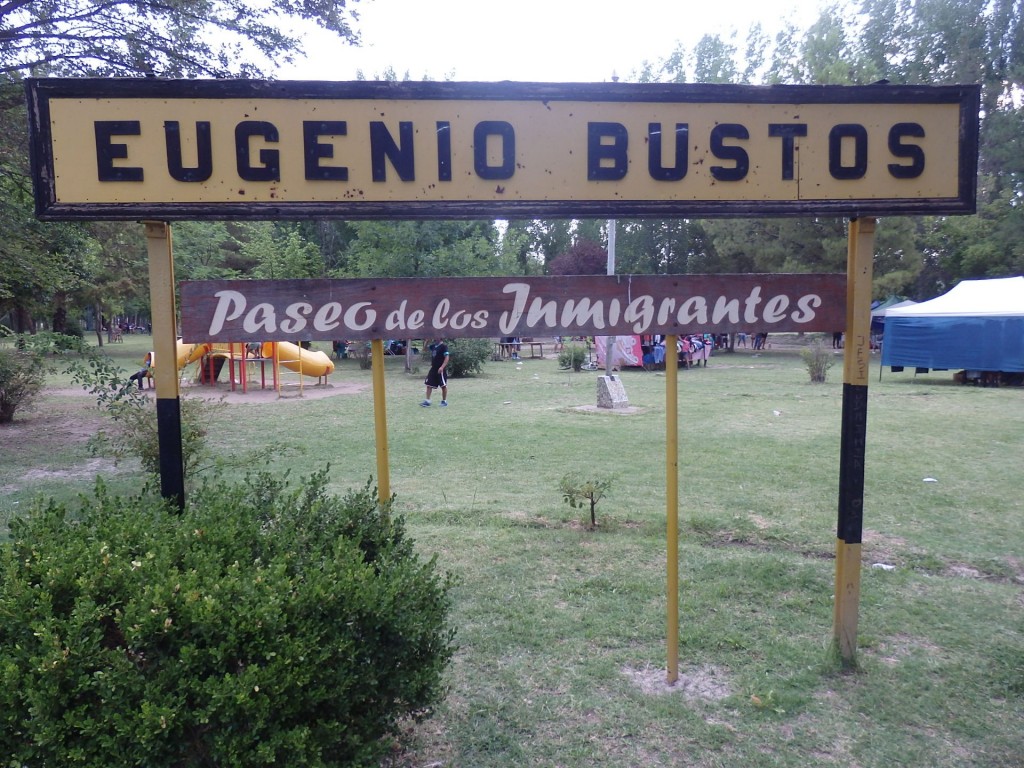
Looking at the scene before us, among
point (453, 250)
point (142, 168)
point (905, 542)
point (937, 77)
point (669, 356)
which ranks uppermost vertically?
point (937, 77)

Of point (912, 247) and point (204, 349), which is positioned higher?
point (912, 247)

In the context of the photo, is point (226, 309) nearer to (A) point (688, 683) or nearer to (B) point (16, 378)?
(A) point (688, 683)

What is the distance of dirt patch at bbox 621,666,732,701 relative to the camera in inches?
138

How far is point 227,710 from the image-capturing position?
2.03 metres

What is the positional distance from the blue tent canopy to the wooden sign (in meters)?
19.0

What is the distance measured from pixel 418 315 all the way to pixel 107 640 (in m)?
1.74

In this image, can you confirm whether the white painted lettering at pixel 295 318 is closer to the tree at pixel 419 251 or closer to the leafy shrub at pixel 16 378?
the leafy shrub at pixel 16 378

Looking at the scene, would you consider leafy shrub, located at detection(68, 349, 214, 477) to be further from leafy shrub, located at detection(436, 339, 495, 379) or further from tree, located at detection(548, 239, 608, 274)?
tree, located at detection(548, 239, 608, 274)

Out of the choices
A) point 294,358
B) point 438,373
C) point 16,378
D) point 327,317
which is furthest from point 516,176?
point 294,358

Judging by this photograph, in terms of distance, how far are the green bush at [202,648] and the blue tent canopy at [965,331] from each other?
20.8m

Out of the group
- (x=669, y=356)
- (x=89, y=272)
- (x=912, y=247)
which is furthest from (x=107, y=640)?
(x=912, y=247)

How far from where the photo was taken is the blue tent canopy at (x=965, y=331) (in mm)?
19047

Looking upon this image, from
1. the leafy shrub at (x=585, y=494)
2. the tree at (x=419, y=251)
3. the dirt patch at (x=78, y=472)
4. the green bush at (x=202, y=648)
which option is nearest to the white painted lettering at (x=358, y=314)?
the green bush at (x=202, y=648)

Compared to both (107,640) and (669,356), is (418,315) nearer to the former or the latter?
(669,356)
